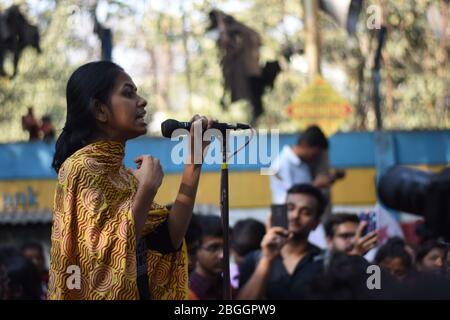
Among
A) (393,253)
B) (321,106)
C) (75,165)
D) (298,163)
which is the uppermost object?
(321,106)

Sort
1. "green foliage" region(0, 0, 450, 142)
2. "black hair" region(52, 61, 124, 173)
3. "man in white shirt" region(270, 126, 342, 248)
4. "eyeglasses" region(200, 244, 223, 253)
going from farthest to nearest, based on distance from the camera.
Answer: "green foliage" region(0, 0, 450, 142)
"man in white shirt" region(270, 126, 342, 248)
"eyeglasses" region(200, 244, 223, 253)
"black hair" region(52, 61, 124, 173)

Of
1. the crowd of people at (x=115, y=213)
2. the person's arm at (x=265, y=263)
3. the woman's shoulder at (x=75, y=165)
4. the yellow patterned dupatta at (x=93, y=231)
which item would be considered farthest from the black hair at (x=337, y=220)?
the woman's shoulder at (x=75, y=165)

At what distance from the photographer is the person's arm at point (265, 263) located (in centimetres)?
532

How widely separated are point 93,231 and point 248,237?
121 inches

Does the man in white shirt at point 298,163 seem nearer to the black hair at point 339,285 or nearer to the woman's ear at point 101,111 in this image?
the black hair at point 339,285

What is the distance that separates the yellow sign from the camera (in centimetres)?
937

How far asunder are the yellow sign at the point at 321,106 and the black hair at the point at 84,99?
5858 mm

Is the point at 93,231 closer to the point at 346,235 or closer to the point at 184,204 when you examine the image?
the point at 184,204

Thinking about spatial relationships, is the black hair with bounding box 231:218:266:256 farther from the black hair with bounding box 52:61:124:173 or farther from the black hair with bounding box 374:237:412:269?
the black hair with bounding box 52:61:124:173

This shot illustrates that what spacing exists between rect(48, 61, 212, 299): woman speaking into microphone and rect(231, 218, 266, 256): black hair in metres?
2.61

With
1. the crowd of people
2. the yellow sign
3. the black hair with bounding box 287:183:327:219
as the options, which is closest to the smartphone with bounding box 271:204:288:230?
the black hair with bounding box 287:183:327:219

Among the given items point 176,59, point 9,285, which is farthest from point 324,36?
point 9,285

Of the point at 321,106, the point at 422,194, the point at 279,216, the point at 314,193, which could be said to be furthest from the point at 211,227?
the point at 321,106

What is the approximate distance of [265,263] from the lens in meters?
5.34
